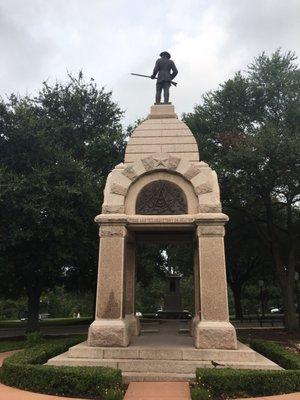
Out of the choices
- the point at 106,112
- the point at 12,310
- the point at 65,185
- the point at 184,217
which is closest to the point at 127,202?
the point at 184,217

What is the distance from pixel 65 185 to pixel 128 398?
1406 cm

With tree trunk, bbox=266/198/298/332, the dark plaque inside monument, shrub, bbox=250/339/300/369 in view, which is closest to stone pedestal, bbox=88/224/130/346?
shrub, bbox=250/339/300/369

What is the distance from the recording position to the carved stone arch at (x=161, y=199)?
1227 centimetres

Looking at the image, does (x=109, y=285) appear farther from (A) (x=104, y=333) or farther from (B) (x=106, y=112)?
(B) (x=106, y=112)

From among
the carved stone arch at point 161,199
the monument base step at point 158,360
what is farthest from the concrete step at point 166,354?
the carved stone arch at point 161,199

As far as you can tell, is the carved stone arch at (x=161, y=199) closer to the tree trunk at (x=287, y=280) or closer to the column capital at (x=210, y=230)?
the column capital at (x=210, y=230)

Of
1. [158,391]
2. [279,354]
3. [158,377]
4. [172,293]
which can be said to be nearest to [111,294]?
[158,377]

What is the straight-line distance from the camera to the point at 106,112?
1126 inches

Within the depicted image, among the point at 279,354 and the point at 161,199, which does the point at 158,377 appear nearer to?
the point at 279,354

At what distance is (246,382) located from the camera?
26.0 feet

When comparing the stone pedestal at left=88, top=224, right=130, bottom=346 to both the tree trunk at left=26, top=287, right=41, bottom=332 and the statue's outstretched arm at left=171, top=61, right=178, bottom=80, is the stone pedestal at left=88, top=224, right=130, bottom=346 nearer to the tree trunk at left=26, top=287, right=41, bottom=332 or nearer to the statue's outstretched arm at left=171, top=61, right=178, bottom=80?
the statue's outstretched arm at left=171, top=61, right=178, bottom=80

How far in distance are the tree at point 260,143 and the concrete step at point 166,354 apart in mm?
13155

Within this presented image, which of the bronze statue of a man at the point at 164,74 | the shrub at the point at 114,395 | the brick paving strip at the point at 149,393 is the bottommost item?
the brick paving strip at the point at 149,393

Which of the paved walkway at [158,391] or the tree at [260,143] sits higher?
the tree at [260,143]
